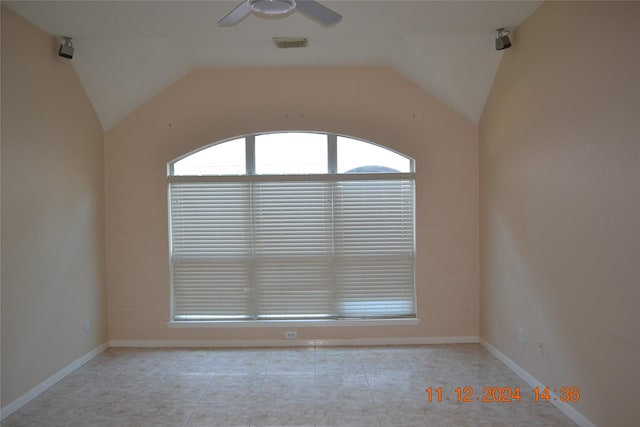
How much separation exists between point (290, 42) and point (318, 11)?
1.64 m

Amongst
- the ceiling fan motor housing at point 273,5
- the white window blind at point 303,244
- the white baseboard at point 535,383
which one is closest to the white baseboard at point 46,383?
the white window blind at point 303,244

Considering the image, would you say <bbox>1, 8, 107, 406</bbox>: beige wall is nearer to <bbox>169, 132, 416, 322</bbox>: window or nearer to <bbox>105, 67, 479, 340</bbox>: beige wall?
<bbox>105, 67, 479, 340</bbox>: beige wall

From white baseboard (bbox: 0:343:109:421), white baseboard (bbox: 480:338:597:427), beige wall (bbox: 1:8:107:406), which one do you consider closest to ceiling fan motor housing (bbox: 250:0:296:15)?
beige wall (bbox: 1:8:107:406)

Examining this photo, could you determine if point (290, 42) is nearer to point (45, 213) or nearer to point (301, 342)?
point (45, 213)

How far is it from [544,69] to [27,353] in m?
4.58

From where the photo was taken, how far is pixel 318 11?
7.59 ft

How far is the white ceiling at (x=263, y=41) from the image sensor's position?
3.19 meters

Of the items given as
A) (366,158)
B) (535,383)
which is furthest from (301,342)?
(535,383)

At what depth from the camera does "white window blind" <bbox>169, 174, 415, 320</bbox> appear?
177 inches

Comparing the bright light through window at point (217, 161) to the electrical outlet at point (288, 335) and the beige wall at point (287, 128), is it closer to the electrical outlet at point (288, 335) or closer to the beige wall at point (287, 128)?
the beige wall at point (287, 128)

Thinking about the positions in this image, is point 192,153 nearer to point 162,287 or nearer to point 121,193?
point 121,193

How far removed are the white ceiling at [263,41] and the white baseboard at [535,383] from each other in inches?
95.2
